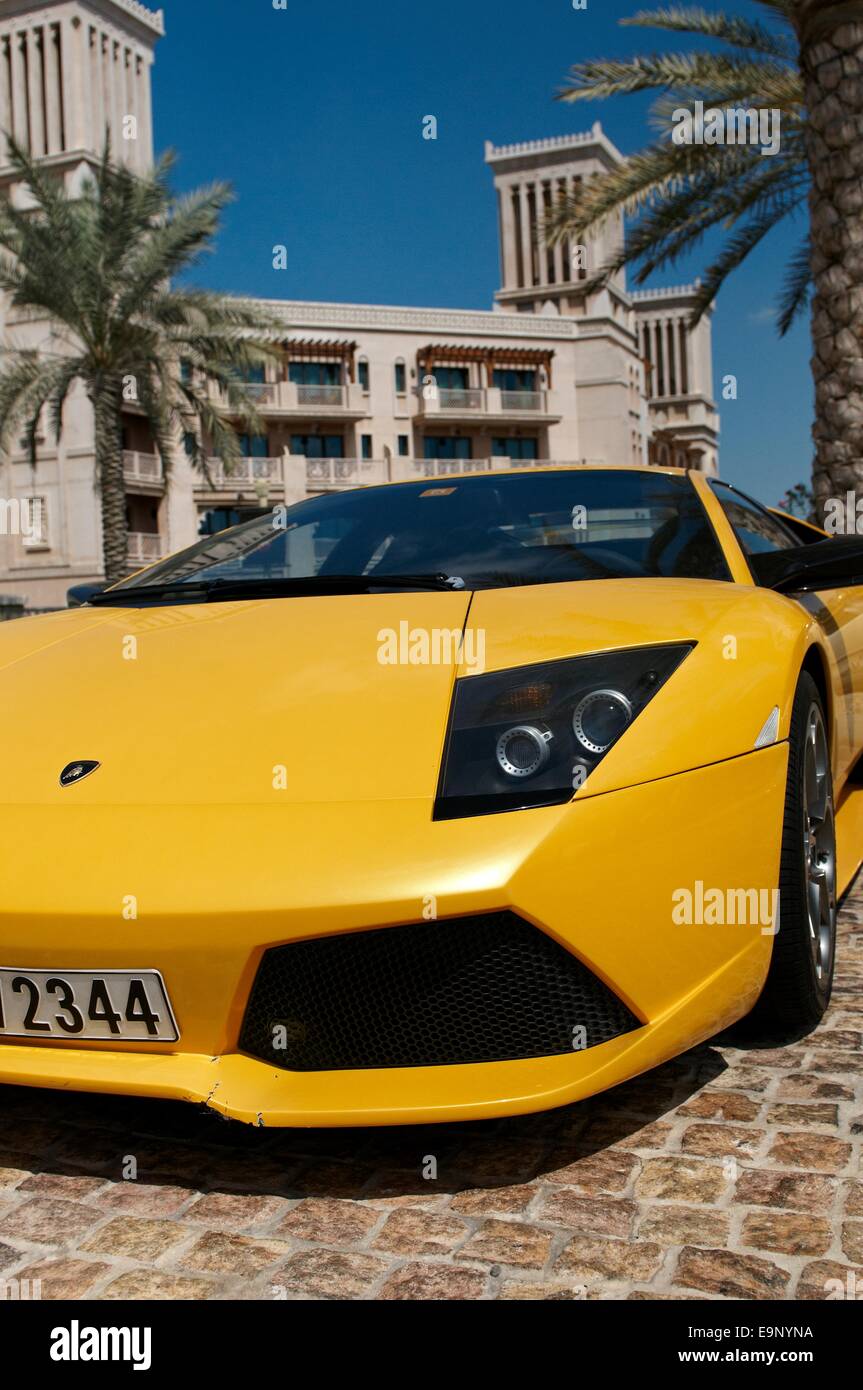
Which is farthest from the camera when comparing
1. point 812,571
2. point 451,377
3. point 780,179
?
point 451,377

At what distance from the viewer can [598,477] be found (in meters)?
3.09

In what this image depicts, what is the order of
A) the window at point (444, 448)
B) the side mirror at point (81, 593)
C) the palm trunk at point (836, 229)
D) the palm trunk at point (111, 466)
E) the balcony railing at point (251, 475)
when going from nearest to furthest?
the side mirror at point (81, 593) → the palm trunk at point (836, 229) → the palm trunk at point (111, 466) → the balcony railing at point (251, 475) → the window at point (444, 448)

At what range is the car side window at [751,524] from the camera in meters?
3.05

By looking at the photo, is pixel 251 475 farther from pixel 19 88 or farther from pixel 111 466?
pixel 111 466

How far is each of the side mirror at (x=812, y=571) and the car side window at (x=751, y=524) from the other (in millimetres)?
173

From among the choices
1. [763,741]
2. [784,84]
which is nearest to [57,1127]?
[763,741]

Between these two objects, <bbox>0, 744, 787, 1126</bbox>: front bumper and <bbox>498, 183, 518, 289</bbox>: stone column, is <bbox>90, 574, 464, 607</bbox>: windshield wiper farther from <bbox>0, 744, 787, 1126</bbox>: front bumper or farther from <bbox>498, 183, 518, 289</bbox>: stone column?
<bbox>498, 183, 518, 289</bbox>: stone column

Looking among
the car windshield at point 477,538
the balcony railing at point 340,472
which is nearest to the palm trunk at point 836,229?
the car windshield at point 477,538

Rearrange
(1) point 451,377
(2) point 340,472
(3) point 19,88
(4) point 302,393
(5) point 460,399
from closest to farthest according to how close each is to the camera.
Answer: (2) point 340,472 < (4) point 302,393 < (3) point 19,88 < (5) point 460,399 < (1) point 451,377

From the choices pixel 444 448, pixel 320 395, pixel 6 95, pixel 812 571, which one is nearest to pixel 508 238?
pixel 444 448

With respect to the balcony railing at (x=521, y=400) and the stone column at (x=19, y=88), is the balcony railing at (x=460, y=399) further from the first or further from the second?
the stone column at (x=19, y=88)

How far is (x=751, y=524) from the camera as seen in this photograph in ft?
11.0

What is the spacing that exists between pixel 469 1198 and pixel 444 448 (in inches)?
1962

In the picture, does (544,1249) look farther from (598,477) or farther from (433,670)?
(598,477)
